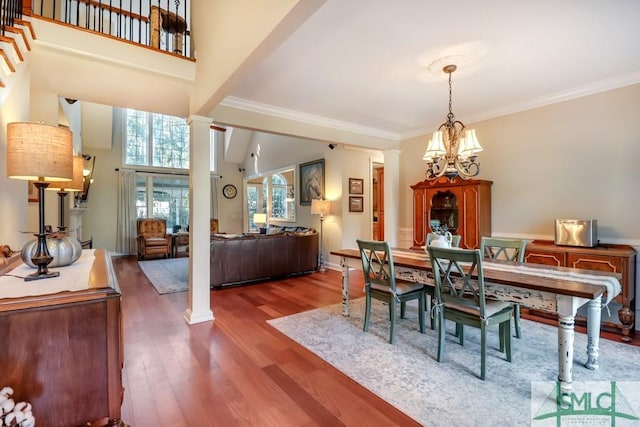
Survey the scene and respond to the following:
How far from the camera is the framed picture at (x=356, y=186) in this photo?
6215 mm

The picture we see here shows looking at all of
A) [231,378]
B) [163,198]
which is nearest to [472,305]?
[231,378]

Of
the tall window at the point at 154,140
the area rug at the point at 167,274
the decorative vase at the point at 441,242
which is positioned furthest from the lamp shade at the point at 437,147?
the tall window at the point at 154,140

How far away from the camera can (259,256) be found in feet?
16.9

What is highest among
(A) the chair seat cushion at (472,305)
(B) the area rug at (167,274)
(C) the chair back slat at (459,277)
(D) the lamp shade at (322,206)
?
(D) the lamp shade at (322,206)

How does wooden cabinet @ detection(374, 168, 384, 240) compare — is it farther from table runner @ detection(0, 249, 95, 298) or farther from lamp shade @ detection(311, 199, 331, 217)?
table runner @ detection(0, 249, 95, 298)

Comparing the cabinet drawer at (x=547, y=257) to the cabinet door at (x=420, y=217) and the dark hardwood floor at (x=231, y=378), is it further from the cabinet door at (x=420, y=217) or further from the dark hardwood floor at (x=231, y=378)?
the dark hardwood floor at (x=231, y=378)

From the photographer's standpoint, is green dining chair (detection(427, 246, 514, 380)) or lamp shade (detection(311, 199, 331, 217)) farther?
lamp shade (detection(311, 199, 331, 217))

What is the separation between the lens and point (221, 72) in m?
2.32

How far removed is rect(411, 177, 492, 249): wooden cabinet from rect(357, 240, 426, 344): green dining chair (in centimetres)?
156

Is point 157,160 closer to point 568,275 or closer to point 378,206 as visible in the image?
point 378,206

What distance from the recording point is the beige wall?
123 inches

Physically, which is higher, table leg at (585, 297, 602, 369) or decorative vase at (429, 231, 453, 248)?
decorative vase at (429, 231, 453, 248)

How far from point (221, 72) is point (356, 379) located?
2513mm

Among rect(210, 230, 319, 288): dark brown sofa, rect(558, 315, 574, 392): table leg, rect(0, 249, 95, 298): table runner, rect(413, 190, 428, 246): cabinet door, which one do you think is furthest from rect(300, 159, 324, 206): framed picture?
rect(0, 249, 95, 298): table runner
